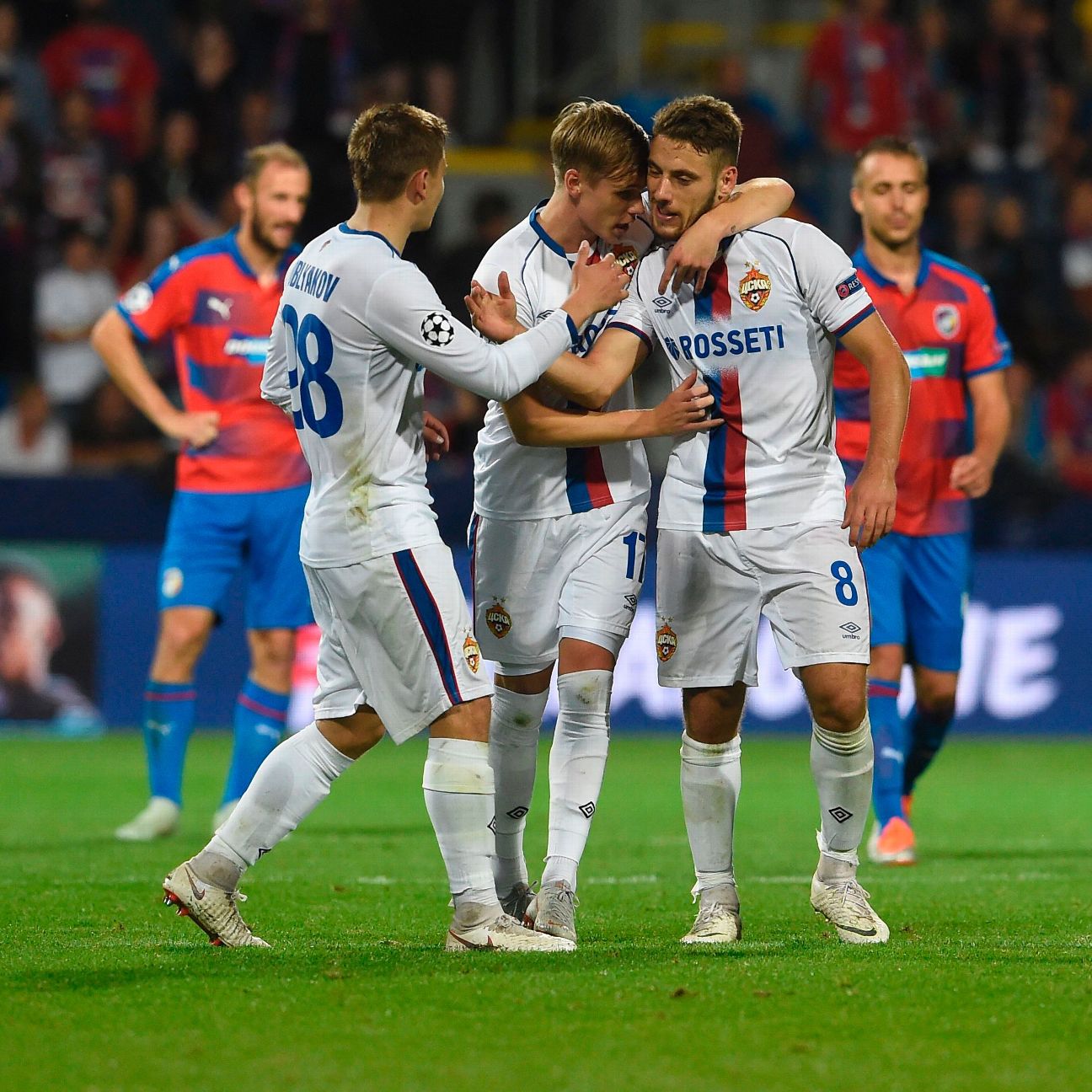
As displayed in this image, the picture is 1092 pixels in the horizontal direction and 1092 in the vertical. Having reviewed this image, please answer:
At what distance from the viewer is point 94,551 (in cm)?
1262

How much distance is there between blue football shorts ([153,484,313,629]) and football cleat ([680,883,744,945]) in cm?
322

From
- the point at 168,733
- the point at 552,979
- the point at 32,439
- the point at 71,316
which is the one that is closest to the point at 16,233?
the point at 71,316

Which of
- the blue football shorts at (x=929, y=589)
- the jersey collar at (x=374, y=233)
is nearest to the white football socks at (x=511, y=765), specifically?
the jersey collar at (x=374, y=233)

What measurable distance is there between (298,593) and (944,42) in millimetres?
10690

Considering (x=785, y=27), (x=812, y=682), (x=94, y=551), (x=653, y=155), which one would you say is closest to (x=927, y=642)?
(x=812, y=682)

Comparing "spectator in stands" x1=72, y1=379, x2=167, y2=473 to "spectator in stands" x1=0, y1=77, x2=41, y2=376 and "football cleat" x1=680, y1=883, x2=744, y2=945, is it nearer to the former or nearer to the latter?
"spectator in stands" x1=0, y1=77, x2=41, y2=376

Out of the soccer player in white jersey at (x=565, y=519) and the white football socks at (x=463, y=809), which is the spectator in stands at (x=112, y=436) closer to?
the soccer player in white jersey at (x=565, y=519)

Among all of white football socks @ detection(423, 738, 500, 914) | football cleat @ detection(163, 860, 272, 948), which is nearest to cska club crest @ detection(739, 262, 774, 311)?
white football socks @ detection(423, 738, 500, 914)

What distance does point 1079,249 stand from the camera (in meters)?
15.8

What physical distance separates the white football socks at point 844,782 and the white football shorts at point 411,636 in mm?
1010

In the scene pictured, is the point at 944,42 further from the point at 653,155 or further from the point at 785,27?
the point at 653,155

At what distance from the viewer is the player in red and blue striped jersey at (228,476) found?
27.4 ft

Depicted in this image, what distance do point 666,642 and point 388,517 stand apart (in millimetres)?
948

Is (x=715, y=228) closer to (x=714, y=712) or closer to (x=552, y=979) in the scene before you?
(x=714, y=712)
